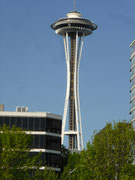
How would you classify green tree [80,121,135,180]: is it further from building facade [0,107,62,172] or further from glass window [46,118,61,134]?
glass window [46,118,61,134]

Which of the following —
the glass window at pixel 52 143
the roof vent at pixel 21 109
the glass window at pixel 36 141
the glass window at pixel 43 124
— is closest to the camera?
the glass window at pixel 36 141

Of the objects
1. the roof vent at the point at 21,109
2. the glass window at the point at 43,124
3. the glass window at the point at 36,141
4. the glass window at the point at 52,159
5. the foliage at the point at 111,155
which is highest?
the roof vent at the point at 21,109

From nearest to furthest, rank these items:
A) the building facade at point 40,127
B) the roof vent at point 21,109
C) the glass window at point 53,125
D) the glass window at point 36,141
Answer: the glass window at point 36,141
the building facade at point 40,127
the glass window at point 53,125
the roof vent at point 21,109

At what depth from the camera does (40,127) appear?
4966 inches

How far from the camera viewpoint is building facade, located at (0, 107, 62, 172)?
411 ft

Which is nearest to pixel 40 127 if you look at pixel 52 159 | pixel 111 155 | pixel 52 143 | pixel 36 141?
pixel 36 141

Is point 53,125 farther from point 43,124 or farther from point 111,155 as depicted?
point 111,155

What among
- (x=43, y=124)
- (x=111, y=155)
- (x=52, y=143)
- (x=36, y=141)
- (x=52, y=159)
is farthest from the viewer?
(x=52, y=143)

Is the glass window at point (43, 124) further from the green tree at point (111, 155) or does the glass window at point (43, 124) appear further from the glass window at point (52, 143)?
the green tree at point (111, 155)

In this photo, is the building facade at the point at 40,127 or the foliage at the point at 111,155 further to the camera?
the building facade at the point at 40,127


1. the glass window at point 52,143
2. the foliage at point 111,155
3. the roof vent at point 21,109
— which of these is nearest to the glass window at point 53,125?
the glass window at point 52,143

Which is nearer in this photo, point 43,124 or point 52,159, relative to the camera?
point 43,124

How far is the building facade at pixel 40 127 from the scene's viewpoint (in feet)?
411

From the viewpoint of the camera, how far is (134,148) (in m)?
84.6
